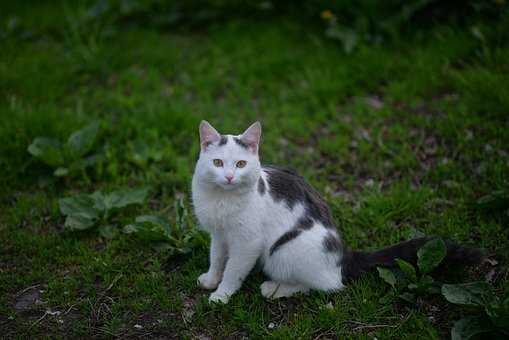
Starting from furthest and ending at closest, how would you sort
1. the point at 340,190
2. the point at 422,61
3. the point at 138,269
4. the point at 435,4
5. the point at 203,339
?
1. the point at 435,4
2. the point at 422,61
3. the point at 340,190
4. the point at 138,269
5. the point at 203,339

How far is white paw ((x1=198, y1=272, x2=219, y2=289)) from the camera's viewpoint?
11.2 ft

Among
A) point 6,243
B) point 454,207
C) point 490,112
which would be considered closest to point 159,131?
point 6,243

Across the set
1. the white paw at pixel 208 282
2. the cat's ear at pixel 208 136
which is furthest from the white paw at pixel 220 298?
the cat's ear at pixel 208 136

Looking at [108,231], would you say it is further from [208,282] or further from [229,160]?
[229,160]

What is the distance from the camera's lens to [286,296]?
10.9ft

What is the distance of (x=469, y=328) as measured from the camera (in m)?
2.84

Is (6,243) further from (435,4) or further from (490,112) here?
(435,4)

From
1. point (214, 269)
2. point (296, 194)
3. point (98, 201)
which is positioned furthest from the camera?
point (98, 201)

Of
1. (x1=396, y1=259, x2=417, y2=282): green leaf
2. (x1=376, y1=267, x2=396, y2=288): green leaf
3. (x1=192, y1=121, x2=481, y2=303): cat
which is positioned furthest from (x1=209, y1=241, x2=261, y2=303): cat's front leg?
(x1=396, y1=259, x2=417, y2=282): green leaf

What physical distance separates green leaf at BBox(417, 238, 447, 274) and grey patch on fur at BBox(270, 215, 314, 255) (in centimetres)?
73

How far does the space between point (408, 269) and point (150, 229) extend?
6.23 feet

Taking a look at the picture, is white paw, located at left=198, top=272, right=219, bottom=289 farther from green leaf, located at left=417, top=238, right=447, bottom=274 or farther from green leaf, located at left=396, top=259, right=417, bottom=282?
green leaf, located at left=417, top=238, right=447, bottom=274

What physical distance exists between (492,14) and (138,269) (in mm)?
5047

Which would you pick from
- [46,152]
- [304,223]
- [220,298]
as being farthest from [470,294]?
[46,152]
